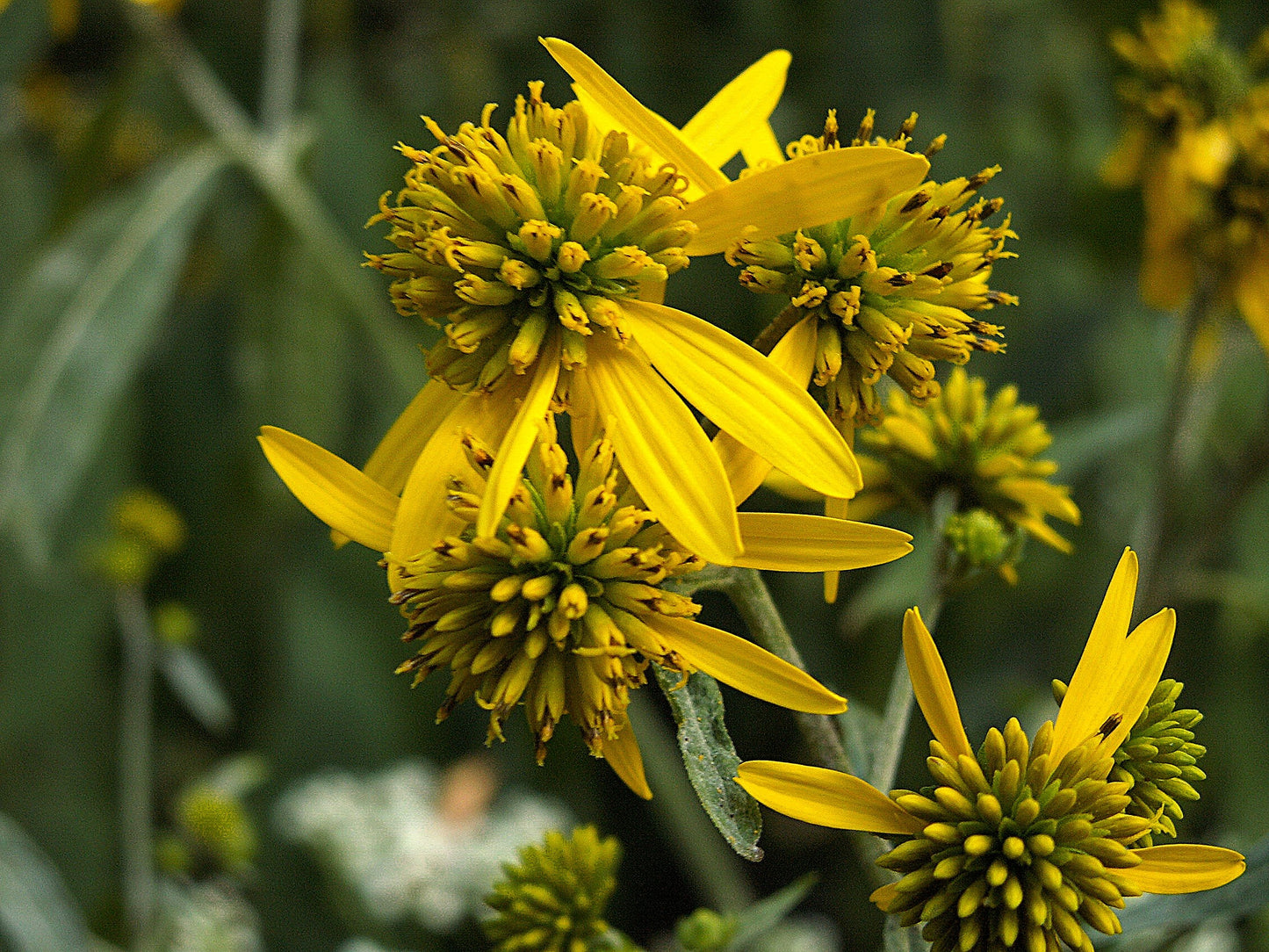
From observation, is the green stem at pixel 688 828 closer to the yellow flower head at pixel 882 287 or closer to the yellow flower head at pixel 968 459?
the yellow flower head at pixel 968 459

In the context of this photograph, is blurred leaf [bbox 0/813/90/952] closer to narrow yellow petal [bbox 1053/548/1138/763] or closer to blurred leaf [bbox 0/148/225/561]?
blurred leaf [bbox 0/148/225/561]

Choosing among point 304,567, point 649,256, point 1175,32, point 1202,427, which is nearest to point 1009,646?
point 1202,427

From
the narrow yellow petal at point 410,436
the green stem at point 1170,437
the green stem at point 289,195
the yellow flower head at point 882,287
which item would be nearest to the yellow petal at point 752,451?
the yellow flower head at point 882,287

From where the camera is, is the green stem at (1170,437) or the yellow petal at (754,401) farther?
the green stem at (1170,437)

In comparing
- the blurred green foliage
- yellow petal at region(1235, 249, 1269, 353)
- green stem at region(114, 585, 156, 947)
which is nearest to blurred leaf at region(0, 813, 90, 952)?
green stem at region(114, 585, 156, 947)

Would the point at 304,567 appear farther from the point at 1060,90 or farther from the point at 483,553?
the point at 1060,90

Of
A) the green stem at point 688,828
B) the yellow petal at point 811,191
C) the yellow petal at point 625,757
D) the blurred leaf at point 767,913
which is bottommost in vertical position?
the green stem at point 688,828

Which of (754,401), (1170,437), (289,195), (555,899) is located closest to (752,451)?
(754,401)
